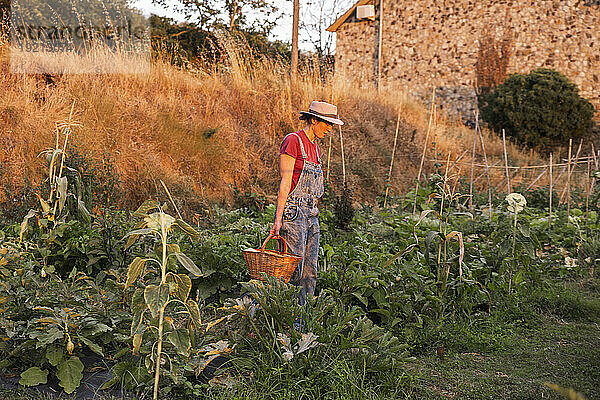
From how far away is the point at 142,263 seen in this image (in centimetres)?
239

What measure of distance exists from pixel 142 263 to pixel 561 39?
18439 millimetres

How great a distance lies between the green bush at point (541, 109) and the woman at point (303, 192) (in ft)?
45.3

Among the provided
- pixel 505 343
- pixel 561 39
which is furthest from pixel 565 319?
pixel 561 39

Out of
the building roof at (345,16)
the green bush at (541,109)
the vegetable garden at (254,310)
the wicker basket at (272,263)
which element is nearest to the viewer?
the vegetable garden at (254,310)

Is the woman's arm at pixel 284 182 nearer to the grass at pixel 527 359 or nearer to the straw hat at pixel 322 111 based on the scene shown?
the straw hat at pixel 322 111

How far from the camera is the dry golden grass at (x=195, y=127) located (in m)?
7.20

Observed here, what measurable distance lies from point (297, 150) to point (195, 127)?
5.42m

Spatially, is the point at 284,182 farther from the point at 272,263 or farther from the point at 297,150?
the point at 272,263

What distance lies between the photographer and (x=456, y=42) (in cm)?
1862

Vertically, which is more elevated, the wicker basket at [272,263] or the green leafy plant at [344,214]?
the wicker basket at [272,263]

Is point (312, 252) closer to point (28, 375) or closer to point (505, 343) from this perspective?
point (505, 343)

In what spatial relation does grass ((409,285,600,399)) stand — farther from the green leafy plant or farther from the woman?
the green leafy plant

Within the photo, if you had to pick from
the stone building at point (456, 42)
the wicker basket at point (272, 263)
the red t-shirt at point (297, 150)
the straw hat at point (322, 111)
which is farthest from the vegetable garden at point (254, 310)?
the stone building at point (456, 42)

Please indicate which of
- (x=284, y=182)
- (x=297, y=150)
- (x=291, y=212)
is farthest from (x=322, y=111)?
(x=291, y=212)
